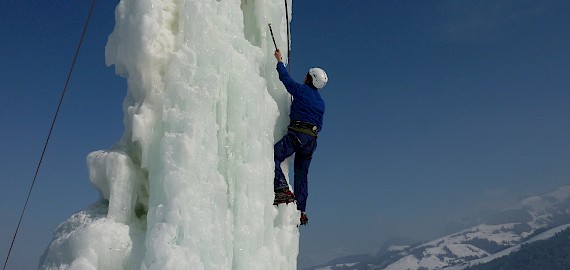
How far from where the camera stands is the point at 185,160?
18.2 feet

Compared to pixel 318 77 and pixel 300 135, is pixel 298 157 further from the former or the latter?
pixel 318 77

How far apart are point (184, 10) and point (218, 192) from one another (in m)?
2.62

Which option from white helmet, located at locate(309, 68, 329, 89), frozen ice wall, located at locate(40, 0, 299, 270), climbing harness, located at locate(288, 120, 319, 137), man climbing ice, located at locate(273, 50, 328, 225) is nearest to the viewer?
frozen ice wall, located at locate(40, 0, 299, 270)

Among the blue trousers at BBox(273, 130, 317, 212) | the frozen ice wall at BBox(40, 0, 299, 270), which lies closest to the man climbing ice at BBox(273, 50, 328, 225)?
the blue trousers at BBox(273, 130, 317, 212)

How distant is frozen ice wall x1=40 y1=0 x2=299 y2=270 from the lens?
537 centimetres

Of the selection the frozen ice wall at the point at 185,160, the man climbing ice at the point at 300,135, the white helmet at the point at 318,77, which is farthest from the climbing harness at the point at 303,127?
the white helmet at the point at 318,77

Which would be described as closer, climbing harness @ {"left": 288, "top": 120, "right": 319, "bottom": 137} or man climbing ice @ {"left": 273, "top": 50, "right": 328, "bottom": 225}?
man climbing ice @ {"left": 273, "top": 50, "right": 328, "bottom": 225}

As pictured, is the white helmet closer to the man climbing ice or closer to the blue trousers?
the man climbing ice

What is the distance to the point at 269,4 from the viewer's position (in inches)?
309

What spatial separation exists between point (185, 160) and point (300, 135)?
224 cm

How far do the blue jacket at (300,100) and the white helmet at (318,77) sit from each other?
30cm

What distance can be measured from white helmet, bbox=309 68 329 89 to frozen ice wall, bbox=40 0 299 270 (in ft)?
3.26

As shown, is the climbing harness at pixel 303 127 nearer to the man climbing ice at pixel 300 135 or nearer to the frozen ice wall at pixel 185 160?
the man climbing ice at pixel 300 135

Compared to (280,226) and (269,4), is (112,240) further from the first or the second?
(269,4)
